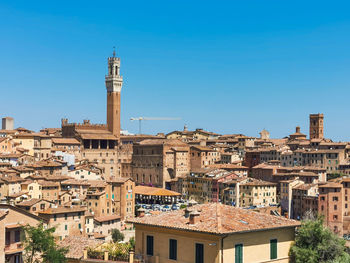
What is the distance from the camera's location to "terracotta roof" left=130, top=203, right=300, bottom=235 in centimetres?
1386

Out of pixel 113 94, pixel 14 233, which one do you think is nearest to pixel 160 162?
pixel 113 94

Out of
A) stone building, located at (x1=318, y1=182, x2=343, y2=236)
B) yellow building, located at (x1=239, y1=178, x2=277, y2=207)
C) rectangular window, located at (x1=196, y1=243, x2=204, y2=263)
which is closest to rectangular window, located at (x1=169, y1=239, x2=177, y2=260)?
rectangular window, located at (x1=196, y1=243, x2=204, y2=263)

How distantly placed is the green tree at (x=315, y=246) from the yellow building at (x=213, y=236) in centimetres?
26

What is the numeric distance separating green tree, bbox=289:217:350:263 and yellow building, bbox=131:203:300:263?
0.87 ft

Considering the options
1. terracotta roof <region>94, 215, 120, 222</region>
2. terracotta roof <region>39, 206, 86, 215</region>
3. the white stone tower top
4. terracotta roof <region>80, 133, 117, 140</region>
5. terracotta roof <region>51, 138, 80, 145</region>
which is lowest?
terracotta roof <region>94, 215, 120, 222</region>

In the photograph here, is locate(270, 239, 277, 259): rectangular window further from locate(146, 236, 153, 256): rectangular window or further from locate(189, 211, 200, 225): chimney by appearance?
locate(146, 236, 153, 256): rectangular window

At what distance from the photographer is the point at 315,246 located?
1569 centimetres

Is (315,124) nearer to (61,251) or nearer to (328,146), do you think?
(328,146)

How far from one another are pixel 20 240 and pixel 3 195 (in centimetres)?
3306

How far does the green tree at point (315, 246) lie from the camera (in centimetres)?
1510

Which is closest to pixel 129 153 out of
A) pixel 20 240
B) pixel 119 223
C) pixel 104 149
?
pixel 104 149

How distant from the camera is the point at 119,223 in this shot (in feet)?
191

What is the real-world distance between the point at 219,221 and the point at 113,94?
278 ft

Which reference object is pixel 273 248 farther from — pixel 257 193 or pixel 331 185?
pixel 257 193
